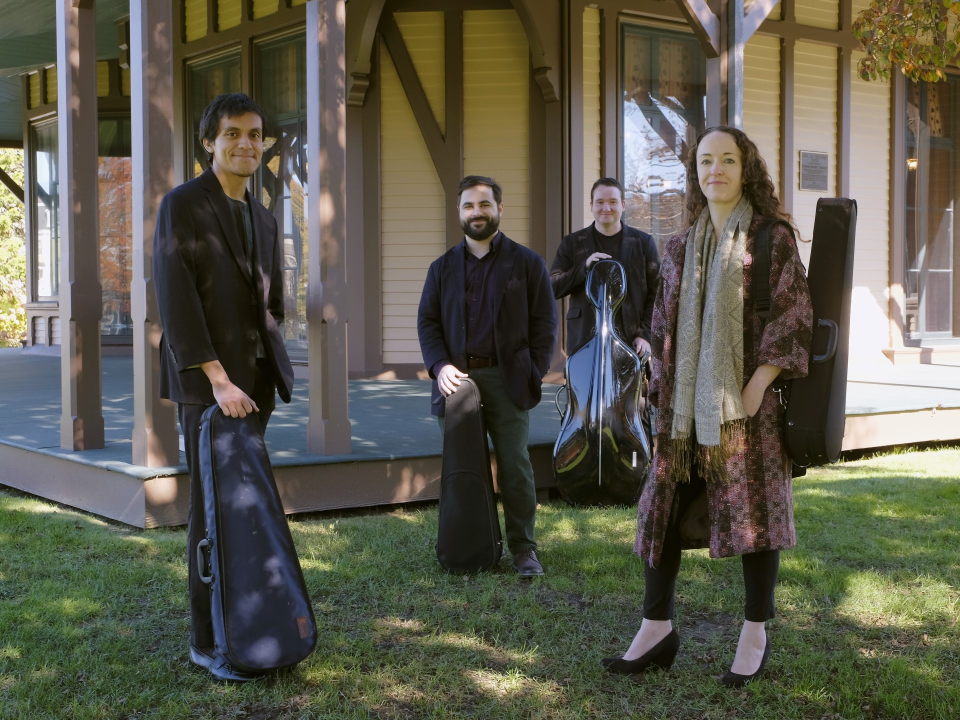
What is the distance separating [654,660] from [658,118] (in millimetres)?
8031

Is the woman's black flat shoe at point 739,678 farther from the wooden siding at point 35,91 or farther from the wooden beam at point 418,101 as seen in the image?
the wooden siding at point 35,91

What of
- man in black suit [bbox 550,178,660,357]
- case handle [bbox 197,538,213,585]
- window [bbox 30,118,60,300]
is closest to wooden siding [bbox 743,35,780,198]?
man in black suit [bbox 550,178,660,357]

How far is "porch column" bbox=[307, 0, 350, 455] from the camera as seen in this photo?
18.7 ft

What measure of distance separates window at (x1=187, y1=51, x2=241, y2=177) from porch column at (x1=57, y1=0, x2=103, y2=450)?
559 centimetres

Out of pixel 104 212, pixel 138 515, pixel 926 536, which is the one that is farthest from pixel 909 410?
pixel 104 212

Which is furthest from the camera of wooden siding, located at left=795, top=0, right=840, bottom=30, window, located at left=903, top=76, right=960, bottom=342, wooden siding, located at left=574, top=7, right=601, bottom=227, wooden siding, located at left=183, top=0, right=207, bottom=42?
window, located at left=903, top=76, right=960, bottom=342

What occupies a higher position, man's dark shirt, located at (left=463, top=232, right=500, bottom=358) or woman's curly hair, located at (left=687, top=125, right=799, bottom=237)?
woman's curly hair, located at (left=687, top=125, right=799, bottom=237)

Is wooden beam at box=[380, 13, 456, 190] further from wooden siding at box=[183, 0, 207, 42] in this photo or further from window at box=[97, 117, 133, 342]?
window at box=[97, 117, 133, 342]

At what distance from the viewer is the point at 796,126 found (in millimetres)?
11305

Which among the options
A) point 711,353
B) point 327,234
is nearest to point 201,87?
point 327,234

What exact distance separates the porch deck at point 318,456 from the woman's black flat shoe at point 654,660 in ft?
8.62

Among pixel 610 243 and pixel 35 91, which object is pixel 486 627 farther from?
pixel 35 91

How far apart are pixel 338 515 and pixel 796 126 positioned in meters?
7.93

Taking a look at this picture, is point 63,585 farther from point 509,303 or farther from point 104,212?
point 104,212
